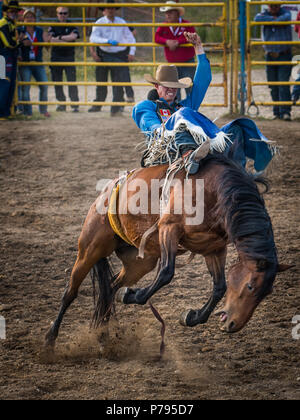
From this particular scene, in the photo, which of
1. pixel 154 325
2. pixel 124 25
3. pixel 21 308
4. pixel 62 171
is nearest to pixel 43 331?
pixel 21 308

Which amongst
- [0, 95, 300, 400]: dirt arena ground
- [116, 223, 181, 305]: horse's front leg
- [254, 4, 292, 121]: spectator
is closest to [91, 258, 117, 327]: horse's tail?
[0, 95, 300, 400]: dirt arena ground

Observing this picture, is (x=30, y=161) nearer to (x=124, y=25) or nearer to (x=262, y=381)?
(x=124, y=25)

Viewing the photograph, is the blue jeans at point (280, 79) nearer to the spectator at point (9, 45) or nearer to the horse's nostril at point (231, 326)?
the spectator at point (9, 45)

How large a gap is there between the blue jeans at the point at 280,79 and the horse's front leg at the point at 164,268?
733 cm

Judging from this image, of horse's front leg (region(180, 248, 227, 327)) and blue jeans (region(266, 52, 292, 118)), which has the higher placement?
blue jeans (region(266, 52, 292, 118))

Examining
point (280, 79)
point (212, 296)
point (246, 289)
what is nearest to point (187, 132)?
point (212, 296)

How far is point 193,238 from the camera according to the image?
3785 mm

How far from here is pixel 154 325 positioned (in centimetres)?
477

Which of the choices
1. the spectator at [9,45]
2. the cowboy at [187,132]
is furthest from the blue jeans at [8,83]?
the cowboy at [187,132]

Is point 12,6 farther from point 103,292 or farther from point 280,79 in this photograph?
point 103,292

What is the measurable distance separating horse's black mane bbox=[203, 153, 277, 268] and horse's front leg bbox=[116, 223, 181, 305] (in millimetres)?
293

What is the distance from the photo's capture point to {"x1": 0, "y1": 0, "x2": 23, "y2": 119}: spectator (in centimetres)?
1048

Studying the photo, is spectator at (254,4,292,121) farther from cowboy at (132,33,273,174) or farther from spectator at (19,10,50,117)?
cowboy at (132,33,273,174)
